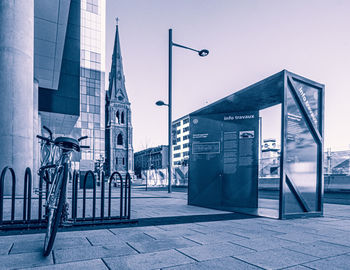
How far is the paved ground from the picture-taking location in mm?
3213

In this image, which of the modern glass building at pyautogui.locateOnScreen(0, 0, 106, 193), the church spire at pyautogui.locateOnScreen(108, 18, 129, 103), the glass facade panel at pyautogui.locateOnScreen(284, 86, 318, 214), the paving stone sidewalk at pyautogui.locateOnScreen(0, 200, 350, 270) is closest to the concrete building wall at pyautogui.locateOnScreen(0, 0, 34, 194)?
the modern glass building at pyautogui.locateOnScreen(0, 0, 106, 193)

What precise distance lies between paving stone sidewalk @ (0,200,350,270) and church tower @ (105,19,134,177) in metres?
83.1

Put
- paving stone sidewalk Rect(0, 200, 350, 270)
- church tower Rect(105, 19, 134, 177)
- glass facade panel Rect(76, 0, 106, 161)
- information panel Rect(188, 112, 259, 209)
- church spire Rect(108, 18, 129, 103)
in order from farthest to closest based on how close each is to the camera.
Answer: church spire Rect(108, 18, 129, 103)
church tower Rect(105, 19, 134, 177)
glass facade panel Rect(76, 0, 106, 161)
information panel Rect(188, 112, 259, 209)
paving stone sidewalk Rect(0, 200, 350, 270)

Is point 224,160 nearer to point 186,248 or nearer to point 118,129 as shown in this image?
point 186,248

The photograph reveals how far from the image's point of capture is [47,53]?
1552 centimetres

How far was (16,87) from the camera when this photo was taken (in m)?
9.52

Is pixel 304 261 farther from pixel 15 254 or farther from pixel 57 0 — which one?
pixel 57 0

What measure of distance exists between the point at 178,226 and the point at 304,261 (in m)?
2.62

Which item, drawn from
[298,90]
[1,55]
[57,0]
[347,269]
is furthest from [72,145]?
[57,0]

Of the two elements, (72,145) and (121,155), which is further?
(121,155)

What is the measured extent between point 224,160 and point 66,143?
601 cm

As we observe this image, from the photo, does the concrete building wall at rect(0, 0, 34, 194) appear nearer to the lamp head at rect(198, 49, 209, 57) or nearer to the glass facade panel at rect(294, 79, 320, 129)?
the lamp head at rect(198, 49, 209, 57)

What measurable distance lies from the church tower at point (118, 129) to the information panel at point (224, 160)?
7909 centimetres

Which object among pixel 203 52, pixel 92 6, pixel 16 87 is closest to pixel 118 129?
pixel 92 6
